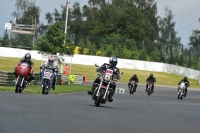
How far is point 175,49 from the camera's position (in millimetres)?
77625

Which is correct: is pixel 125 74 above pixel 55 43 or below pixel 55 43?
below

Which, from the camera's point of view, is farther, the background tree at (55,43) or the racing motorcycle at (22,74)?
the background tree at (55,43)

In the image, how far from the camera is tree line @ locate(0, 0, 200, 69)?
162 feet

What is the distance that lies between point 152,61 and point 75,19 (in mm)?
62947

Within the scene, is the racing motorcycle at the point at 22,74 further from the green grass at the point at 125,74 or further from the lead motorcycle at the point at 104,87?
the green grass at the point at 125,74

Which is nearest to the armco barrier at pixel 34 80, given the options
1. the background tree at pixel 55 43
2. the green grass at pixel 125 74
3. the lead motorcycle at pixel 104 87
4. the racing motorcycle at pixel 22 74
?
the background tree at pixel 55 43

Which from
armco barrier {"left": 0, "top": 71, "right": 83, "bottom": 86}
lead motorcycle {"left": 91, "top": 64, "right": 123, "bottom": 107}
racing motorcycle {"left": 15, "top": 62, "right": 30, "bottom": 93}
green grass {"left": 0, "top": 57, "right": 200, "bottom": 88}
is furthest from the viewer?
green grass {"left": 0, "top": 57, "right": 200, "bottom": 88}

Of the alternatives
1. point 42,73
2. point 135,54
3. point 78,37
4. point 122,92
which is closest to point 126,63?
point 135,54

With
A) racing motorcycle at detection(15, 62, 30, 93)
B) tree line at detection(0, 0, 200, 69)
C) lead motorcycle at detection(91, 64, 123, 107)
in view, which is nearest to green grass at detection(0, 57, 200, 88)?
tree line at detection(0, 0, 200, 69)

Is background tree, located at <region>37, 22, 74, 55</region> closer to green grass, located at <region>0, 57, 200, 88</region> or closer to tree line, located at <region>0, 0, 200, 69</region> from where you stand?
tree line, located at <region>0, 0, 200, 69</region>

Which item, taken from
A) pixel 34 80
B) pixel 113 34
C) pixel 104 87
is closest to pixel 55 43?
pixel 34 80

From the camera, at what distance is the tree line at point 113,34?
4934 centimetres

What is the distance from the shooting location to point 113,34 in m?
106

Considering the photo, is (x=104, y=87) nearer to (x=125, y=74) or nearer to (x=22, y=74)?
(x=22, y=74)
